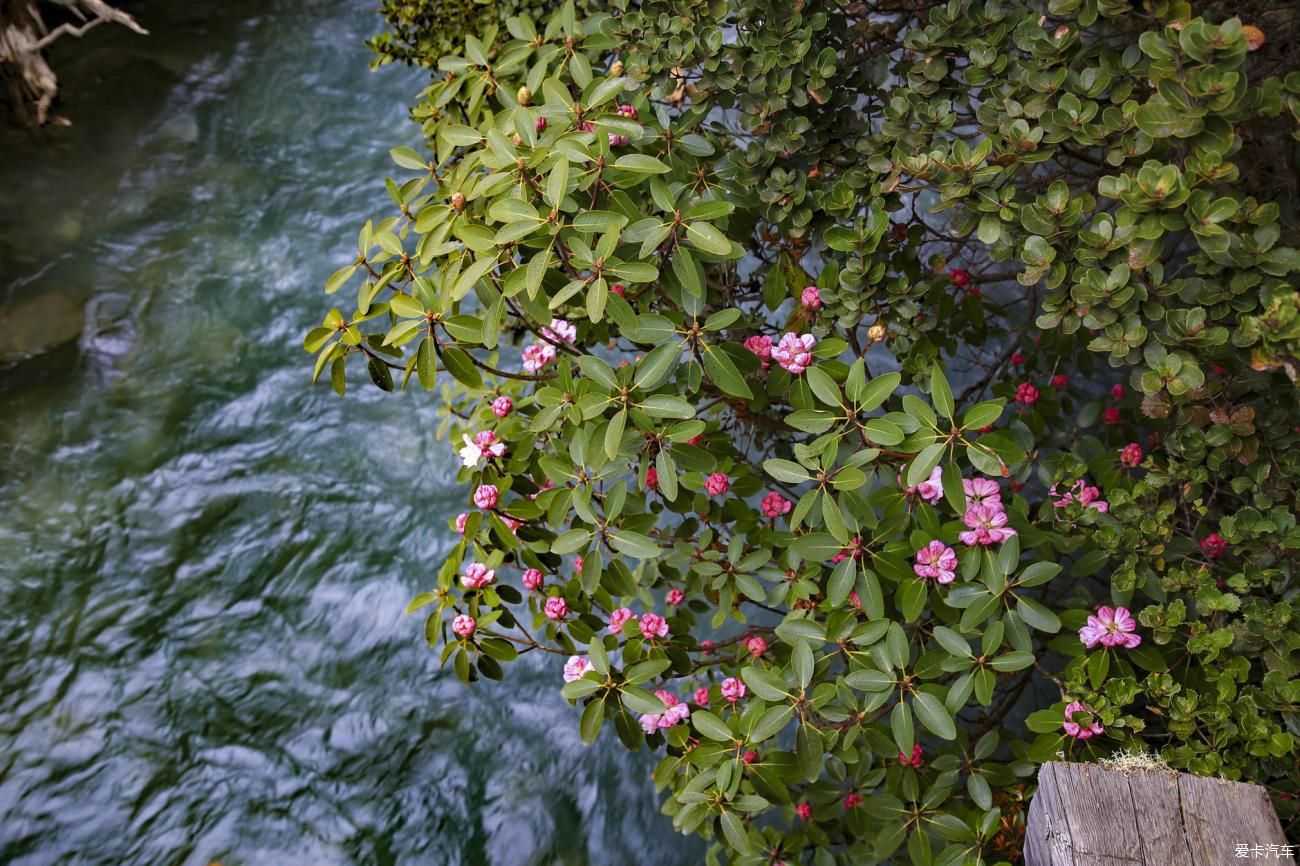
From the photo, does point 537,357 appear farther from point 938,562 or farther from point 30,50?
point 30,50

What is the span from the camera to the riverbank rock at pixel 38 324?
3.58m

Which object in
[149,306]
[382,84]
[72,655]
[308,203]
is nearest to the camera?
[72,655]

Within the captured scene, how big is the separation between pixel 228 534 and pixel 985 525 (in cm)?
264

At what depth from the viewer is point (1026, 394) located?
2137 mm

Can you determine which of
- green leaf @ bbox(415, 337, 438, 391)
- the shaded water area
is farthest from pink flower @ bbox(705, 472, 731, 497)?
the shaded water area

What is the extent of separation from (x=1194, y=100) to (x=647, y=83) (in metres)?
1.02

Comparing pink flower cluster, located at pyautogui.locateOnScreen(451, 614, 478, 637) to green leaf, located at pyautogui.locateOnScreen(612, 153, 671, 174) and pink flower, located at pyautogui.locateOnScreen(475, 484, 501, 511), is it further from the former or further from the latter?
green leaf, located at pyautogui.locateOnScreen(612, 153, 671, 174)

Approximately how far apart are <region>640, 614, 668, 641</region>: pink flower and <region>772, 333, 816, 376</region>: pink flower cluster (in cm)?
60

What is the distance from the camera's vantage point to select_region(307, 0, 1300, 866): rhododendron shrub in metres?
1.52

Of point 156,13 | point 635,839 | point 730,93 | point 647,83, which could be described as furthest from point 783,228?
point 156,13

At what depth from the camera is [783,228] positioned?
1928 millimetres

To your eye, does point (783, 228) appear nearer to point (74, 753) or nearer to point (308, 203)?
point (74, 753)

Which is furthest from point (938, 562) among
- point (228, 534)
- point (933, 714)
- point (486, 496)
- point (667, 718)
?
point (228, 534)

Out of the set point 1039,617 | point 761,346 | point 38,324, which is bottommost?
point 38,324
